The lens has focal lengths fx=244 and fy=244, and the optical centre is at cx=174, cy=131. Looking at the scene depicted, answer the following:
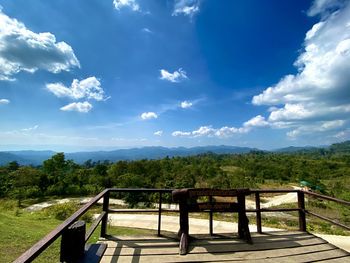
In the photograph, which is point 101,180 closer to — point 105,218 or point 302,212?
point 105,218

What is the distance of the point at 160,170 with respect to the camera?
143 ft

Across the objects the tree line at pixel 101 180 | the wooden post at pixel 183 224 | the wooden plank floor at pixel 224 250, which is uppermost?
the wooden post at pixel 183 224

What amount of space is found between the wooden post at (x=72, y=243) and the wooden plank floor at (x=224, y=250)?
20.7 inches

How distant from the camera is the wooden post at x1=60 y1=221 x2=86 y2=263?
Answer: 110 inches

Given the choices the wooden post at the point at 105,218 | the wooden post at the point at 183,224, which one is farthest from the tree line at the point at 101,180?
the wooden post at the point at 183,224

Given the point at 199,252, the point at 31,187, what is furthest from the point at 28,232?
the point at 31,187

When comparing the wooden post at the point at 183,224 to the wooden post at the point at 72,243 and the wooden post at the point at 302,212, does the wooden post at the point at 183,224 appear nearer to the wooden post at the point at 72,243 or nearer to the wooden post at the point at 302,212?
the wooden post at the point at 72,243

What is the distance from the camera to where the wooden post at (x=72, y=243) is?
2.80 meters

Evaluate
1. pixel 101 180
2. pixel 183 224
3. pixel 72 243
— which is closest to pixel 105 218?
pixel 183 224

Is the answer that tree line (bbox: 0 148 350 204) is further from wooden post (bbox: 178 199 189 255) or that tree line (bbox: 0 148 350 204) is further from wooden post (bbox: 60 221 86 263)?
wooden post (bbox: 60 221 86 263)

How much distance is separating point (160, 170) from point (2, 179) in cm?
2440

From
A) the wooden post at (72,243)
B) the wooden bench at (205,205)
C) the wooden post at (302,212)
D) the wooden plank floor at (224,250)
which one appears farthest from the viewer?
the wooden post at (302,212)

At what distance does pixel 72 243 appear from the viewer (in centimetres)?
286

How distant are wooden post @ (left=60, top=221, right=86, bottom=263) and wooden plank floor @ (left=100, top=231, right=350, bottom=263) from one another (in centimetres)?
53
